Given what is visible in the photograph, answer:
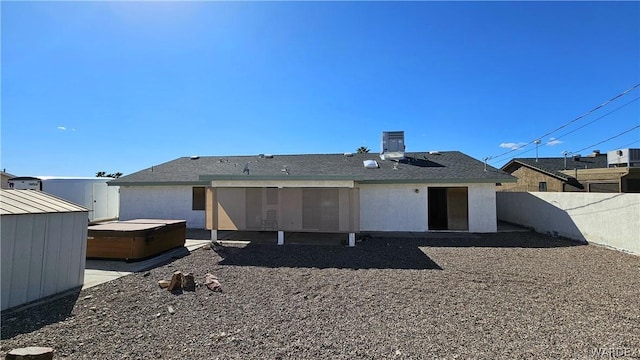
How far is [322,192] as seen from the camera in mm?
10812

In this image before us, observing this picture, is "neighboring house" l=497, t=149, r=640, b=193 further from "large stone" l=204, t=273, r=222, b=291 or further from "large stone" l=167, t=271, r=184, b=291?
"large stone" l=167, t=271, r=184, b=291

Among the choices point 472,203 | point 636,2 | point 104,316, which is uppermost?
point 636,2

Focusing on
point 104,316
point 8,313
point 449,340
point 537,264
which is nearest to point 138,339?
point 104,316

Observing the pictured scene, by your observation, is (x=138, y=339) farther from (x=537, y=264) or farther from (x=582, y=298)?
(x=537, y=264)

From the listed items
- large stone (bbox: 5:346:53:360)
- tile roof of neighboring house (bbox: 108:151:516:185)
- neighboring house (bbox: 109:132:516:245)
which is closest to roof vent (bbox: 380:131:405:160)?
neighboring house (bbox: 109:132:516:245)

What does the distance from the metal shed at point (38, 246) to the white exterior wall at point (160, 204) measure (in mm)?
8329

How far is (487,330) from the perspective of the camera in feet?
12.6

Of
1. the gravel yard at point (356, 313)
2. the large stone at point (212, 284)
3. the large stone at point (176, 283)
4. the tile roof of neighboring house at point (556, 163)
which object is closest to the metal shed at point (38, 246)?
the gravel yard at point (356, 313)

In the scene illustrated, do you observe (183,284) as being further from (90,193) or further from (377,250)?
(90,193)

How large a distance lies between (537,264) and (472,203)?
5.42 m

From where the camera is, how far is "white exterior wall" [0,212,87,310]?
4.43 metres

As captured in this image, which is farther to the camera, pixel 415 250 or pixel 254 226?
pixel 254 226

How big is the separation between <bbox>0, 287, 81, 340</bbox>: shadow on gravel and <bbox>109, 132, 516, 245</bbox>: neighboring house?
5.44 meters

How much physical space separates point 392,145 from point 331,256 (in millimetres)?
9191
